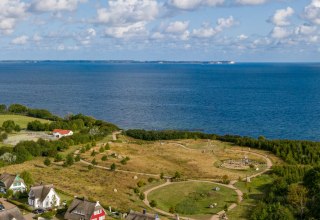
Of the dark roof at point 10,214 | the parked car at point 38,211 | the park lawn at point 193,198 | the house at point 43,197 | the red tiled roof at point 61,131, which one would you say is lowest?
the park lawn at point 193,198

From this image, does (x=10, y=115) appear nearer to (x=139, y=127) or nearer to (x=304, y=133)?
(x=139, y=127)

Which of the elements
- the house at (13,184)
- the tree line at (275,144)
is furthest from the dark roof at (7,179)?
the tree line at (275,144)

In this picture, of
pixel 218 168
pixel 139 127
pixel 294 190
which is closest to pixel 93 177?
pixel 218 168

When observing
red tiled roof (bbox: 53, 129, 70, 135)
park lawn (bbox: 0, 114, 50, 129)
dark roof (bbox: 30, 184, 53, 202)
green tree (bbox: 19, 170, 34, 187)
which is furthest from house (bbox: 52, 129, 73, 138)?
dark roof (bbox: 30, 184, 53, 202)

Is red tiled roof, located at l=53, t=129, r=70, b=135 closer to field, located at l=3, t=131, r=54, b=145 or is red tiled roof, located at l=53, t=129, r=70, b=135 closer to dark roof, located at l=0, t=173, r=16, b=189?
field, located at l=3, t=131, r=54, b=145

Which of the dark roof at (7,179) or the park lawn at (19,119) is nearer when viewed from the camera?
the dark roof at (7,179)

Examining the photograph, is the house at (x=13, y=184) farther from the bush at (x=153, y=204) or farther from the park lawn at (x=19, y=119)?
the park lawn at (x=19, y=119)
